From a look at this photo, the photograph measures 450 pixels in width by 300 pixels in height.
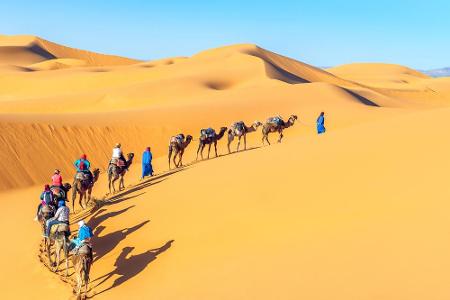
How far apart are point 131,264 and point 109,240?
1801 mm

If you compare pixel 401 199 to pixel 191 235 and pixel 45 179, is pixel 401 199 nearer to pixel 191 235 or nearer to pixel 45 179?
pixel 191 235

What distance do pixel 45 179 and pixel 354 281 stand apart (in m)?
A: 17.4

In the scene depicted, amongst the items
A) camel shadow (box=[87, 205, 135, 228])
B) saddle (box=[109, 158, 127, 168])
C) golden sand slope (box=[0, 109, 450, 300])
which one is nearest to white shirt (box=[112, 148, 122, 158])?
saddle (box=[109, 158, 127, 168])

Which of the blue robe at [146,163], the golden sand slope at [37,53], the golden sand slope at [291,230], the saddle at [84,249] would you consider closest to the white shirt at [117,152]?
the golden sand slope at [291,230]

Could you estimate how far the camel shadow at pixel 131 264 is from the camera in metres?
10.3

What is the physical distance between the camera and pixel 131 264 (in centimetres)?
1073

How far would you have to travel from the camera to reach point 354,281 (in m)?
7.63

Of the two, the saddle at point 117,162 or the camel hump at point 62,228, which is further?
the saddle at point 117,162

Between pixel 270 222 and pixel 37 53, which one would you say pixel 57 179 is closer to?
pixel 270 222

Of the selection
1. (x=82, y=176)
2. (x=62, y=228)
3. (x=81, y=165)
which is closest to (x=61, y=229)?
(x=62, y=228)

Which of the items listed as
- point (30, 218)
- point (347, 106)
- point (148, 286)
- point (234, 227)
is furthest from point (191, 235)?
point (347, 106)

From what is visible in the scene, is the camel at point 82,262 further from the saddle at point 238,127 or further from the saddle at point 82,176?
the saddle at point 238,127

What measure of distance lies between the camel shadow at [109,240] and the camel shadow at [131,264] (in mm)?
745

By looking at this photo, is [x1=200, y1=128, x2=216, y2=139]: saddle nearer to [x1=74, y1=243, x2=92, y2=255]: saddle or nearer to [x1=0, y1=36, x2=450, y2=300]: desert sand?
[x1=0, y1=36, x2=450, y2=300]: desert sand
